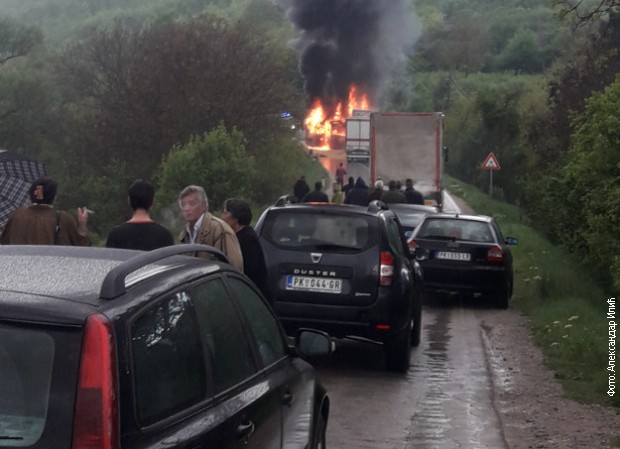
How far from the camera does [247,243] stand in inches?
362

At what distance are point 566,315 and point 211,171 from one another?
58.9 ft

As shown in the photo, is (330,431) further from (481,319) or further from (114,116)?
(114,116)

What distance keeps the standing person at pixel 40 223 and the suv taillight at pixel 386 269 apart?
3.17 meters

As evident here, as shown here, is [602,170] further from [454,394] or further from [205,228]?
[205,228]

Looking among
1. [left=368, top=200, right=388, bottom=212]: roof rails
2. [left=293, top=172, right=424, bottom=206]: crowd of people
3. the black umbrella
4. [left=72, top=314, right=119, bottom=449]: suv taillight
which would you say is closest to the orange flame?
[left=293, top=172, right=424, bottom=206]: crowd of people

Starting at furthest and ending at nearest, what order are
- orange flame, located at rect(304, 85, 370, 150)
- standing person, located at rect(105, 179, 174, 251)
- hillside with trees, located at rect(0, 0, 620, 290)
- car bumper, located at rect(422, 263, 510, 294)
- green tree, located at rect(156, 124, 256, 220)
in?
1. orange flame, located at rect(304, 85, 370, 150)
2. green tree, located at rect(156, 124, 256, 220)
3. hillside with trees, located at rect(0, 0, 620, 290)
4. car bumper, located at rect(422, 263, 510, 294)
5. standing person, located at rect(105, 179, 174, 251)

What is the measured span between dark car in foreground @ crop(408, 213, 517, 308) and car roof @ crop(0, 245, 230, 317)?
1323 cm

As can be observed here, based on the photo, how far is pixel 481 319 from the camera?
646 inches

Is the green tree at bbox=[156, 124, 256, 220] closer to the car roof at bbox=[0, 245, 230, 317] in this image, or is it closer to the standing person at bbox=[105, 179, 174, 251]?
the standing person at bbox=[105, 179, 174, 251]

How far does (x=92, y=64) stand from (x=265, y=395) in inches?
2272

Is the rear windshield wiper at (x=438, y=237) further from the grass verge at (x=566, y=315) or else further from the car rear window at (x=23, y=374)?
the car rear window at (x=23, y=374)

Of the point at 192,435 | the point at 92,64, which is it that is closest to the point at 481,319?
the point at 192,435

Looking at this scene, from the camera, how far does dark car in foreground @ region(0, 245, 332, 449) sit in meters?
3.33

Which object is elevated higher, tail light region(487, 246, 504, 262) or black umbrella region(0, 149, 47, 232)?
black umbrella region(0, 149, 47, 232)
